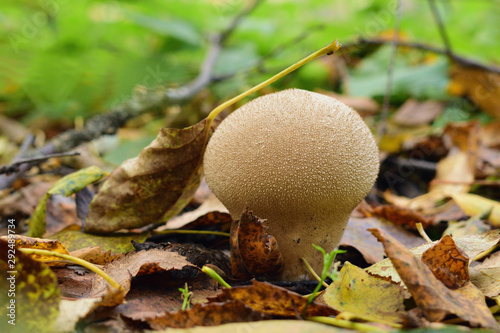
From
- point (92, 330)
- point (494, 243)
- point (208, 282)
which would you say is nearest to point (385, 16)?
point (494, 243)

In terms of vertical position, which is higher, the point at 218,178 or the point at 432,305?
the point at 218,178

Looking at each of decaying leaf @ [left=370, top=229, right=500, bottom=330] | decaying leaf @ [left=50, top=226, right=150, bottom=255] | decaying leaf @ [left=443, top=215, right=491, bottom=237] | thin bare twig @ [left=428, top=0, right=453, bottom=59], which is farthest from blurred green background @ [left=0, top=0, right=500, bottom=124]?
decaying leaf @ [left=370, top=229, right=500, bottom=330]

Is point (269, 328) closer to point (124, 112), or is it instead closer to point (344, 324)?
point (344, 324)

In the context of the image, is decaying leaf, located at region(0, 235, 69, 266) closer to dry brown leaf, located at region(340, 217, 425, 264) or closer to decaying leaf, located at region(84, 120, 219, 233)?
decaying leaf, located at region(84, 120, 219, 233)

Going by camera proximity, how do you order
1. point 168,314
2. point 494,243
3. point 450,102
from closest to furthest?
point 168,314 → point 494,243 → point 450,102

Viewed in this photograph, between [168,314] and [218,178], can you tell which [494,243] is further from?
[168,314]

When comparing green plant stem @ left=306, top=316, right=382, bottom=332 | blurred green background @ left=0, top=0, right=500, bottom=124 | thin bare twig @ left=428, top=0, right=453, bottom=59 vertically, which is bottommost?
green plant stem @ left=306, top=316, right=382, bottom=332
